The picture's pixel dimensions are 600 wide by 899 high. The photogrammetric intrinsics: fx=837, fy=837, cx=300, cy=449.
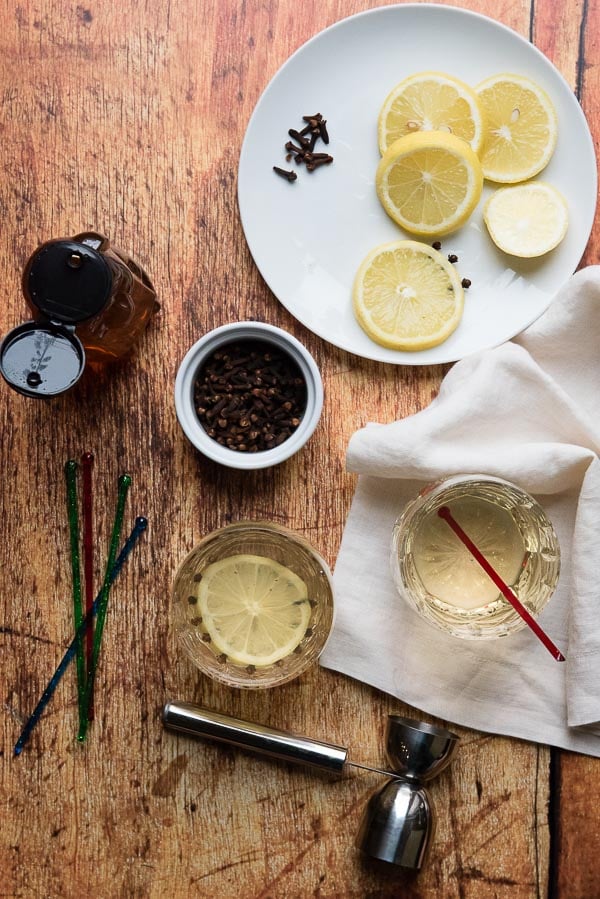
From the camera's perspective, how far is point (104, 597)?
125 centimetres

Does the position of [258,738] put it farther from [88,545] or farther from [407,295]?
[407,295]

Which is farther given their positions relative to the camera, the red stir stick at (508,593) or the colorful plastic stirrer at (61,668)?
the colorful plastic stirrer at (61,668)

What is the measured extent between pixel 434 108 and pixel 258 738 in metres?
0.96

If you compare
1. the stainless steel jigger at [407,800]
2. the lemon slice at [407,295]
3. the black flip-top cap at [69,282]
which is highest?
the lemon slice at [407,295]

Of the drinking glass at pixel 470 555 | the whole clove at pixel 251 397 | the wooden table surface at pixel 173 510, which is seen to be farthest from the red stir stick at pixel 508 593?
the whole clove at pixel 251 397

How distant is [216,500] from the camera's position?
1.27 meters

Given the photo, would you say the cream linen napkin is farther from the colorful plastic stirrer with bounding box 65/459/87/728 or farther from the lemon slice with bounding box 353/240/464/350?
the colorful plastic stirrer with bounding box 65/459/87/728

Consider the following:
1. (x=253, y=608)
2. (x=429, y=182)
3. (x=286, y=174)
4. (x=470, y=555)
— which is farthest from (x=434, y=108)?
(x=253, y=608)

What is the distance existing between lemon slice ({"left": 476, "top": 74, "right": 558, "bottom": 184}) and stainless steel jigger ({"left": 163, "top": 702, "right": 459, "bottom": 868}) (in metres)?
0.83

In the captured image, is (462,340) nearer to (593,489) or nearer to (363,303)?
(363,303)

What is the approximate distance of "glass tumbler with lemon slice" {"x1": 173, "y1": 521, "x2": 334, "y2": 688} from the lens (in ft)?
3.91

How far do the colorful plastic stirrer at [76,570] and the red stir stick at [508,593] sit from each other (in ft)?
1.82

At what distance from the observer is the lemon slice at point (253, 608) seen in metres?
1.19

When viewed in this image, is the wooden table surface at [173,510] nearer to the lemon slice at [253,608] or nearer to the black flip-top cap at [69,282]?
the lemon slice at [253,608]
